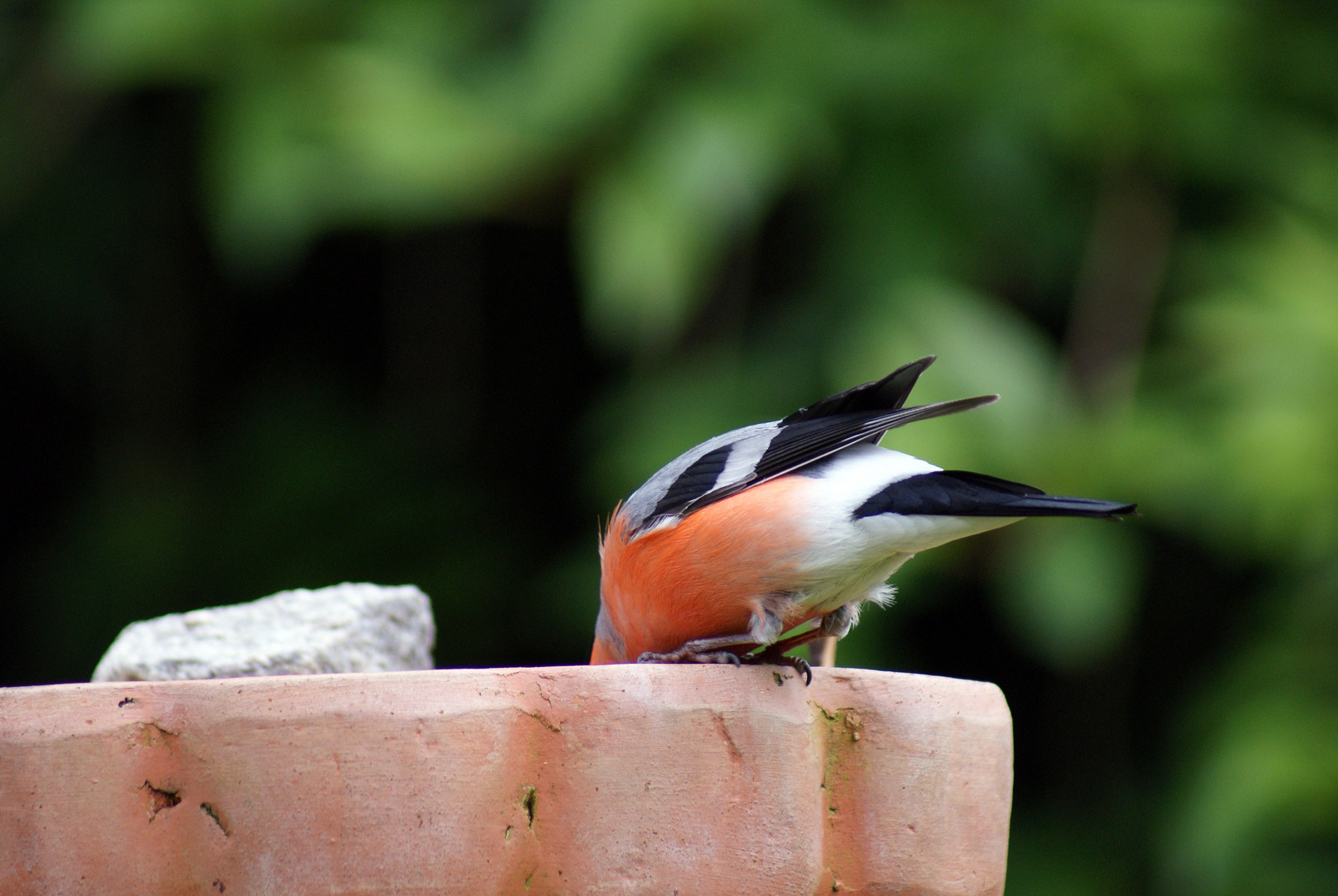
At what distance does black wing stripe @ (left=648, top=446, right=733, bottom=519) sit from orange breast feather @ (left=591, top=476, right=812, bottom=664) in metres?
0.05


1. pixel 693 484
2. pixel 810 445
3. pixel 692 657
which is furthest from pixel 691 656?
pixel 810 445

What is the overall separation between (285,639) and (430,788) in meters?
0.72

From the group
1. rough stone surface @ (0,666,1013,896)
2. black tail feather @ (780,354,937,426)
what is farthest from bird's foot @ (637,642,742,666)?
black tail feather @ (780,354,937,426)

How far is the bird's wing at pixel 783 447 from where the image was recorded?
1933 mm

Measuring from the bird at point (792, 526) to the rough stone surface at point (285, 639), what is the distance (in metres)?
0.43

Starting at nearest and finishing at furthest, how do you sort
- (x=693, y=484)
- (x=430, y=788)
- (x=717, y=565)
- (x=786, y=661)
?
(x=430, y=788)
(x=786, y=661)
(x=717, y=565)
(x=693, y=484)

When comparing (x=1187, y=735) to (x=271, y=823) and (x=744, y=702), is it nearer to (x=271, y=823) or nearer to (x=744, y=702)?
(x=744, y=702)

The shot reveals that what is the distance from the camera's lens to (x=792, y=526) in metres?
1.86

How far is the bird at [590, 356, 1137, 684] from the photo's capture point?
184 cm

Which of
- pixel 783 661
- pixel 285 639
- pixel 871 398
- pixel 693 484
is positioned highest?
pixel 871 398

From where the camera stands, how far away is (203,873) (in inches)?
56.2

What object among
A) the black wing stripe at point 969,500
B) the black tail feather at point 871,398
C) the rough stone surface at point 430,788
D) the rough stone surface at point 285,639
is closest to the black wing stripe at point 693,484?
the black tail feather at point 871,398

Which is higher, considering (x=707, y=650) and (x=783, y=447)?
(x=783, y=447)

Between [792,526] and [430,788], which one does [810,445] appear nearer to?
[792,526]
